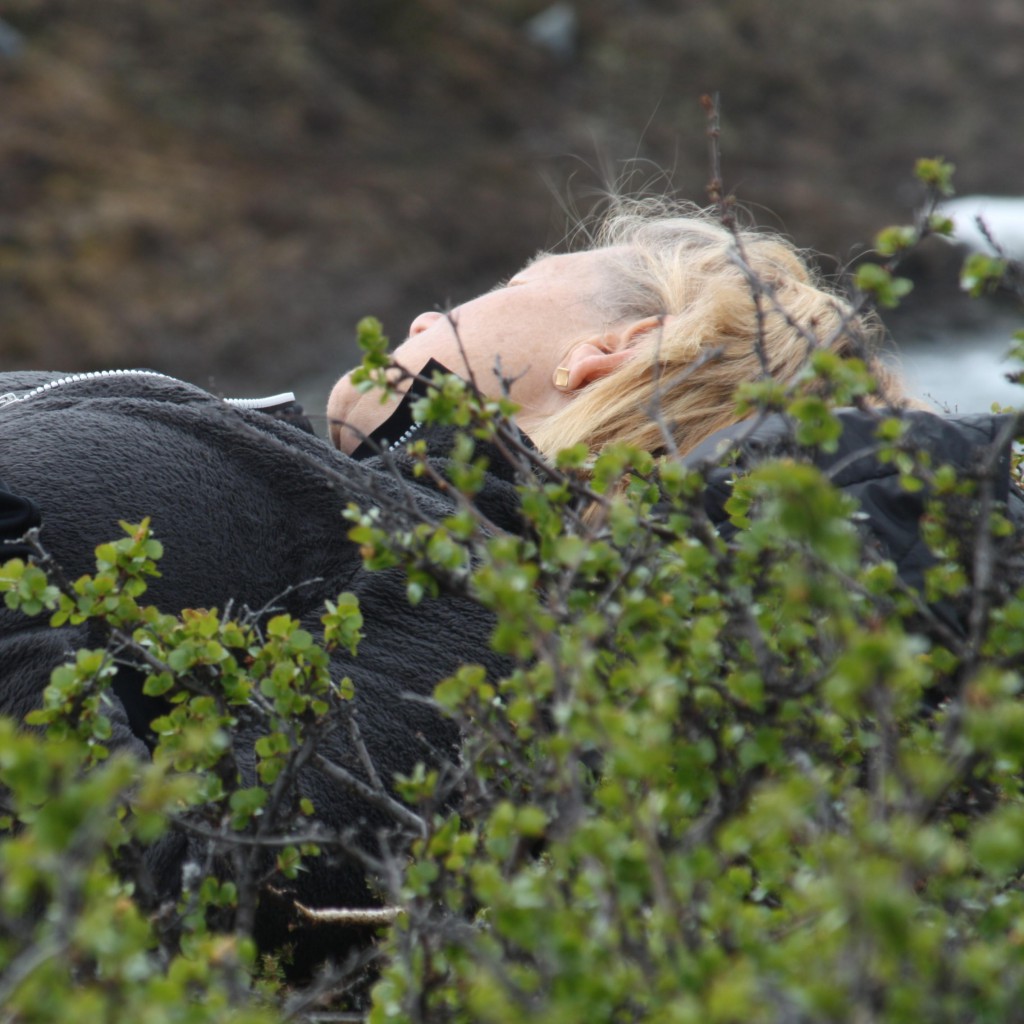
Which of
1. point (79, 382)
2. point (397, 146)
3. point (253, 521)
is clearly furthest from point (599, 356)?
point (397, 146)

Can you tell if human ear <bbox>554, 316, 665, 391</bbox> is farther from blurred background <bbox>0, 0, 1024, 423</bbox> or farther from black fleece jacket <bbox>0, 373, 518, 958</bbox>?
blurred background <bbox>0, 0, 1024, 423</bbox>

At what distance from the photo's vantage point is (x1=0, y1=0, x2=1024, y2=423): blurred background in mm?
10828

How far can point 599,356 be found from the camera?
215 cm

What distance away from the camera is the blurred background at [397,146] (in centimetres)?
1083

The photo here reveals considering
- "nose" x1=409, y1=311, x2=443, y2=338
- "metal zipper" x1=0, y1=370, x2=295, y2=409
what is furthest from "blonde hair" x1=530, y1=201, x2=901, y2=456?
"metal zipper" x1=0, y1=370, x2=295, y2=409

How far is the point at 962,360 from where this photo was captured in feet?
32.8

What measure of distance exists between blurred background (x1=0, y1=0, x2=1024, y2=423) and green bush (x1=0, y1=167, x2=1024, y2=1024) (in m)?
Result: 7.66

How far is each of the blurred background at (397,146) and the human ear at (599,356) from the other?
6.55 metres

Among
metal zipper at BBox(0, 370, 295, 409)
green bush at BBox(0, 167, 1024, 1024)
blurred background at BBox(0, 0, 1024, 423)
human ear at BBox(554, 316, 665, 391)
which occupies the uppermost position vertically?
blurred background at BBox(0, 0, 1024, 423)

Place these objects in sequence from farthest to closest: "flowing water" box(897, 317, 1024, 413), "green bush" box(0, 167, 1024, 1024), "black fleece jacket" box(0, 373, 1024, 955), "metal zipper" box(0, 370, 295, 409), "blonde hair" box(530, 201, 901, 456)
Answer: "flowing water" box(897, 317, 1024, 413), "blonde hair" box(530, 201, 901, 456), "metal zipper" box(0, 370, 295, 409), "black fleece jacket" box(0, 373, 1024, 955), "green bush" box(0, 167, 1024, 1024)

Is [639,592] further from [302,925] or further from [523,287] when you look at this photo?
[523,287]

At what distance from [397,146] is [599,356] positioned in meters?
11.8

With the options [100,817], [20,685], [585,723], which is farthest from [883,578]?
[20,685]

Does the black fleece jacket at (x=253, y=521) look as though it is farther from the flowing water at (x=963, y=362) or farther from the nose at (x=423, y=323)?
the flowing water at (x=963, y=362)
